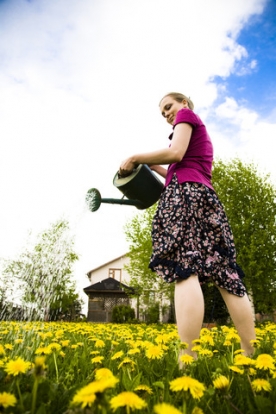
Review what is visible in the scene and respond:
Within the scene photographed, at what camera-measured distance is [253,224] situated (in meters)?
13.3

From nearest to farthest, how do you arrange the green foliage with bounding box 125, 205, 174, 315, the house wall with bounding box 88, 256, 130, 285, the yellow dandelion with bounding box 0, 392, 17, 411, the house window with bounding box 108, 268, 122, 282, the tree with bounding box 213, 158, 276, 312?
1. the yellow dandelion with bounding box 0, 392, 17, 411
2. the tree with bounding box 213, 158, 276, 312
3. the green foliage with bounding box 125, 205, 174, 315
4. the house window with bounding box 108, 268, 122, 282
5. the house wall with bounding box 88, 256, 130, 285

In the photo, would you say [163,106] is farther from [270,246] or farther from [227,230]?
[270,246]

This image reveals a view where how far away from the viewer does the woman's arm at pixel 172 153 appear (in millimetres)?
1961

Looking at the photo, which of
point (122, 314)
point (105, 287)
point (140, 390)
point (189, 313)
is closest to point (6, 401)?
point (140, 390)

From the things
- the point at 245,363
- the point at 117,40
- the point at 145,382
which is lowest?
the point at 145,382

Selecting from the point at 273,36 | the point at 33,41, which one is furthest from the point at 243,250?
the point at 33,41

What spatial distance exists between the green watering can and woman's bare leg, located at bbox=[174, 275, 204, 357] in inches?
35.6

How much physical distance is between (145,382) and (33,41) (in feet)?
16.2

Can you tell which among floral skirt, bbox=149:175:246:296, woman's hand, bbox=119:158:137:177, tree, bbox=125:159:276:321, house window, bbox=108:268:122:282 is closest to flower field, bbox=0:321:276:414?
floral skirt, bbox=149:175:246:296

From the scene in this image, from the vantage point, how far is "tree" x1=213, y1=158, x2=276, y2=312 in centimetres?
1243

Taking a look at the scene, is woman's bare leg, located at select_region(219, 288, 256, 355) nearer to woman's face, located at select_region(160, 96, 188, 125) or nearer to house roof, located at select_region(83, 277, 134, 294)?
woman's face, located at select_region(160, 96, 188, 125)

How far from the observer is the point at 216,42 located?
444 centimetres

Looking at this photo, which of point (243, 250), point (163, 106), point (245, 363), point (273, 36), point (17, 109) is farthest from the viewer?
point (243, 250)

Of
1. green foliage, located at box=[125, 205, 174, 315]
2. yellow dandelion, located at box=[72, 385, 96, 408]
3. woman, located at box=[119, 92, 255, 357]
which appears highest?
green foliage, located at box=[125, 205, 174, 315]
